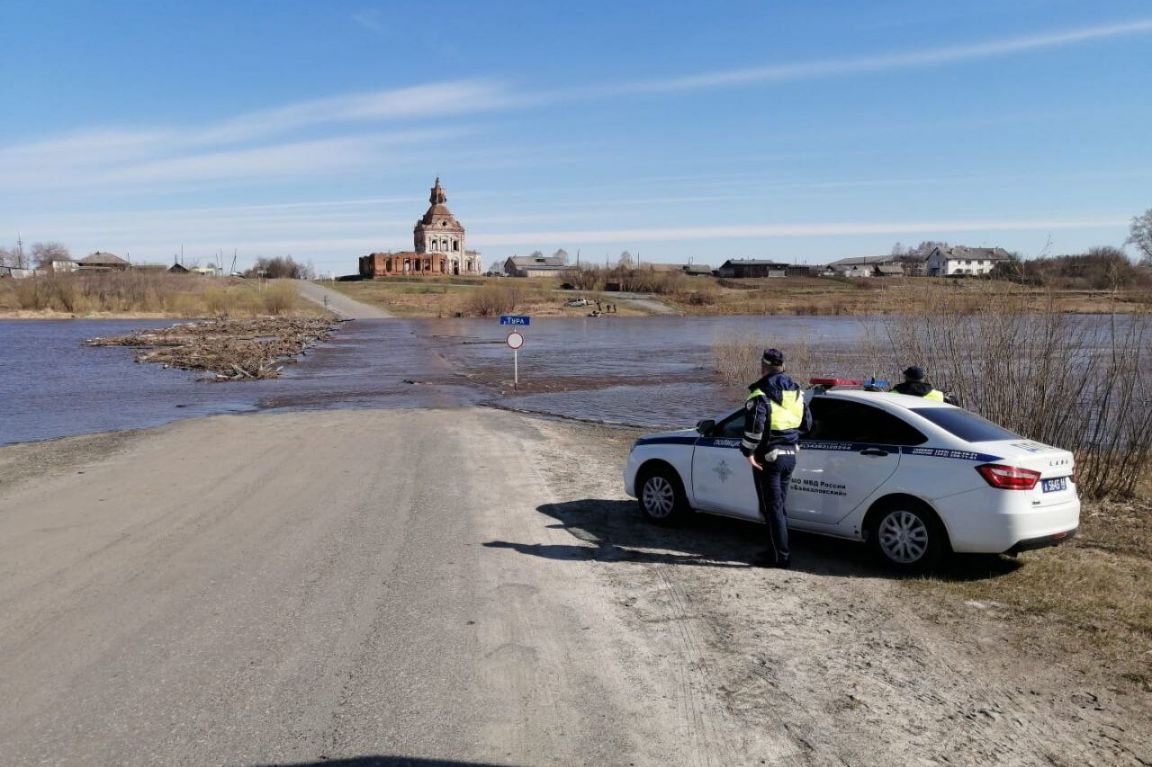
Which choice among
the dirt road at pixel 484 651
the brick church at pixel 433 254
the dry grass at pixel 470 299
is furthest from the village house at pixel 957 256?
the dirt road at pixel 484 651

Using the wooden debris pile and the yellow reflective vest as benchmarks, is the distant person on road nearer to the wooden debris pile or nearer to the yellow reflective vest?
the yellow reflective vest

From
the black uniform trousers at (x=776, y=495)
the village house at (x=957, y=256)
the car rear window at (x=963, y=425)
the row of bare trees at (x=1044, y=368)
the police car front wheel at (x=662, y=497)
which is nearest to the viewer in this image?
the car rear window at (x=963, y=425)

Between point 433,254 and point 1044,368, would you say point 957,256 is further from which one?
point 1044,368

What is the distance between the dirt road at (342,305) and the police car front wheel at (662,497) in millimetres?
87896

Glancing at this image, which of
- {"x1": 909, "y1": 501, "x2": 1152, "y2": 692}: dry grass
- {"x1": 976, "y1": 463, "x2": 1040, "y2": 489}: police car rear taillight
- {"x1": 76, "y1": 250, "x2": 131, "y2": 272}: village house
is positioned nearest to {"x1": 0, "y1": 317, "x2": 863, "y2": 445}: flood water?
{"x1": 909, "y1": 501, "x2": 1152, "y2": 692}: dry grass

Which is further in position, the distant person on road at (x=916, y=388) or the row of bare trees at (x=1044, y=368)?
the row of bare trees at (x=1044, y=368)

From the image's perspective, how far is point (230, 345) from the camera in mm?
48969

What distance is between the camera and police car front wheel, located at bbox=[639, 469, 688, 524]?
931 centimetres

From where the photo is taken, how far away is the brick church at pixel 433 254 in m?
167

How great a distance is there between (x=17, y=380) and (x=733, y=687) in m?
35.5

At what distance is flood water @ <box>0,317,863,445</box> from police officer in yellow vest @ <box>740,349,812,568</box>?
13.2m

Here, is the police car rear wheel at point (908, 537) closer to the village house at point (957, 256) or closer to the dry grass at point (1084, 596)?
the dry grass at point (1084, 596)

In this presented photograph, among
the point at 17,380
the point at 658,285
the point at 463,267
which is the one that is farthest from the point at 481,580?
the point at 463,267

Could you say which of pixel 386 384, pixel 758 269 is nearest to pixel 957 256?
pixel 758 269
